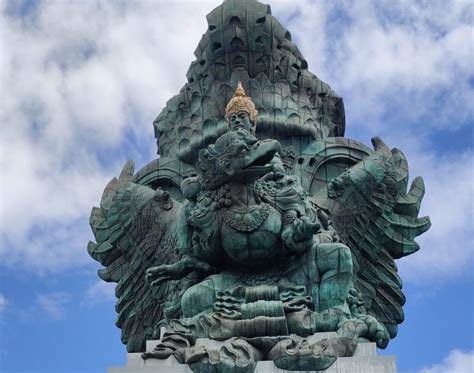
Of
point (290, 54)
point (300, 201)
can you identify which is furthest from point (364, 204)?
point (290, 54)

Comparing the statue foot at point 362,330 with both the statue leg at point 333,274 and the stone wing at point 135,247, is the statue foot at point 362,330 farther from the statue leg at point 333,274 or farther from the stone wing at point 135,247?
the stone wing at point 135,247

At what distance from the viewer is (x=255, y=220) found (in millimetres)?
11055

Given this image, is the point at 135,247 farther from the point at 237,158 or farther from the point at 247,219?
the point at 237,158

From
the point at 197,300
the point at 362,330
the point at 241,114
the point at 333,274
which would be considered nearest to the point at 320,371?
the point at 362,330

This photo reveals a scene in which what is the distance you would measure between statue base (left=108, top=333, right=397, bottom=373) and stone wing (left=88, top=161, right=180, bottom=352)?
11.4 ft

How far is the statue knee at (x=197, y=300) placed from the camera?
11.1 metres

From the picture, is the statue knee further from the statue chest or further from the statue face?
the statue face

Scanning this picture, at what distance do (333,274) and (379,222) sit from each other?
2.88 metres

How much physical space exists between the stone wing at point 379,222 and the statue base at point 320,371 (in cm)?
362

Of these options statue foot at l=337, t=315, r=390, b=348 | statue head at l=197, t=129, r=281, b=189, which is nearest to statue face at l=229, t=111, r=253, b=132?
statue head at l=197, t=129, r=281, b=189

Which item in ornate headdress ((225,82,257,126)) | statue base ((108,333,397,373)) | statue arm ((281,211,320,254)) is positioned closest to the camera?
statue base ((108,333,397,373))

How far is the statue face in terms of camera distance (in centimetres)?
1257

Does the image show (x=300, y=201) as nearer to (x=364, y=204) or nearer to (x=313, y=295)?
(x=313, y=295)

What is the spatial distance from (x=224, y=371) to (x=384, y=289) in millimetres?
4935
